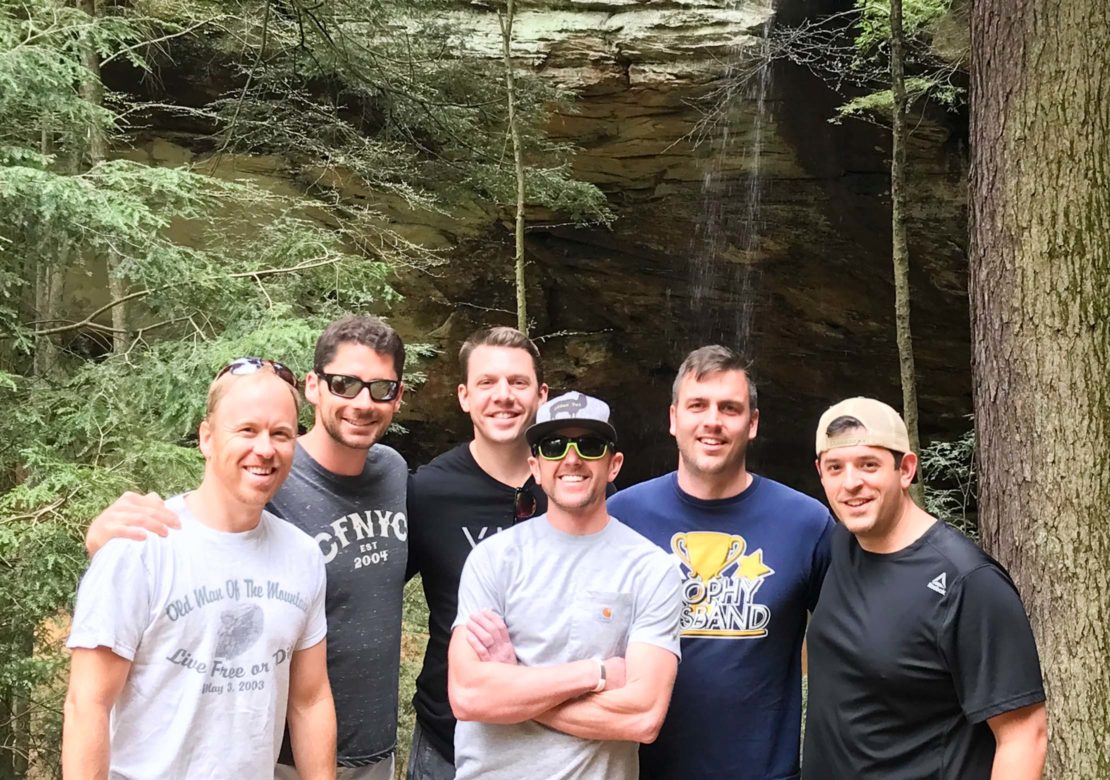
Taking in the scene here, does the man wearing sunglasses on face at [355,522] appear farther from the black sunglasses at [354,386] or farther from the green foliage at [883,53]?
the green foliage at [883,53]

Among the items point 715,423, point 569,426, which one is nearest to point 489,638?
point 569,426

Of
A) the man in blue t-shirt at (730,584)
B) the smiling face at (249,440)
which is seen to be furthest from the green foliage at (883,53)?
the smiling face at (249,440)

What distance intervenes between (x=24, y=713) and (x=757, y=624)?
4.39 meters

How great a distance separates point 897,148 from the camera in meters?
7.14

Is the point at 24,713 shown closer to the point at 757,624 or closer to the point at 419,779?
the point at 419,779

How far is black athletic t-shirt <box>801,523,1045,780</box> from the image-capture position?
188 centimetres

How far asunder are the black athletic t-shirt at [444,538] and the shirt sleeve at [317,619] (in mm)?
518

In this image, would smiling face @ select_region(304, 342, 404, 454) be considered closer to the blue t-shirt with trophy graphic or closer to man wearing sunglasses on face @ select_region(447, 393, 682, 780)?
man wearing sunglasses on face @ select_region(447, 393, 682, 780)

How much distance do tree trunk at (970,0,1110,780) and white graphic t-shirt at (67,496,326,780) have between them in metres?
2.96

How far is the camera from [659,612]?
6.80 feet

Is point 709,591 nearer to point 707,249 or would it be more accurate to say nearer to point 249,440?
point 249,440

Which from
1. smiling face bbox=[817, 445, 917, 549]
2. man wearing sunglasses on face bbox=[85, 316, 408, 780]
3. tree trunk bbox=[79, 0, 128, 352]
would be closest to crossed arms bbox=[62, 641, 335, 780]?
man wearing sunglasses on face bbox=[85, 316, 408, 780]

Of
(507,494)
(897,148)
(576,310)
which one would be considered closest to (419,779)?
(507,494)

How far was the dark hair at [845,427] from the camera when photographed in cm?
210
